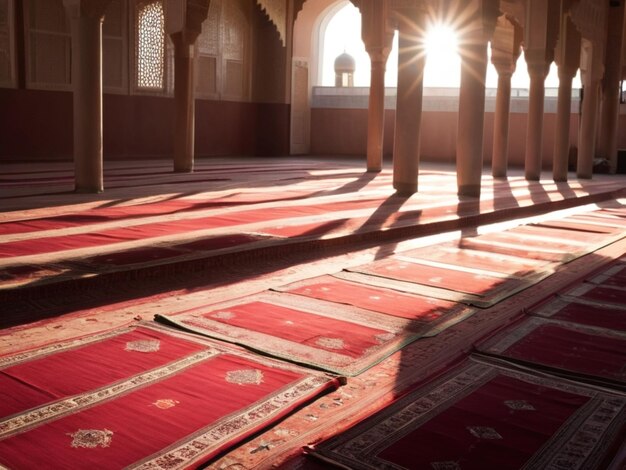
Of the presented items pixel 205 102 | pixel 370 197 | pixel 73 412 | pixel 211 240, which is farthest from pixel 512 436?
pixel 205 102

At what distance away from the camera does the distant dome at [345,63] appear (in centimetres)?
2100

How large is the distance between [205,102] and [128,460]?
14.7 m

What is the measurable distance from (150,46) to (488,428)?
1365cm

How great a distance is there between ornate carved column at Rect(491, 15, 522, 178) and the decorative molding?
601 cm

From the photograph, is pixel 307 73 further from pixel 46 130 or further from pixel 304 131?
pixel 46 130

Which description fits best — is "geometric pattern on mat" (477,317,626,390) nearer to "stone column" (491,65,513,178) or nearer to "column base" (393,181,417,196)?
"column base" (393,181,417,196)

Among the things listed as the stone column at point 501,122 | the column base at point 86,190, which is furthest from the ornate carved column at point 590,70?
the column base at point 86,190

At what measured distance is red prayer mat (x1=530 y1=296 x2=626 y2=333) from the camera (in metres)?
3.32

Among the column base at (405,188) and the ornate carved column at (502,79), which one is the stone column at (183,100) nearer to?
the column base at (405,188)

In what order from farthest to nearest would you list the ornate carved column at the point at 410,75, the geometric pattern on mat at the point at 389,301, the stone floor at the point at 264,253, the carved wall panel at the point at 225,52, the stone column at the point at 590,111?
the carved wall panel at the point at 225,52 → the stone column at the point at 590,111 → the ornate carved column at the point at 410,75 → the geometric pattern on mat at the point at 389,301 → the stone floor at the point at 264,253

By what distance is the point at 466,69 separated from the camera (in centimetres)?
830

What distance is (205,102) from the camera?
15.9 m

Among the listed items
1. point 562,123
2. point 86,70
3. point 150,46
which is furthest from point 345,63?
point 86,70

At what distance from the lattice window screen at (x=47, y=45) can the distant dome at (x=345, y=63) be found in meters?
9.71
